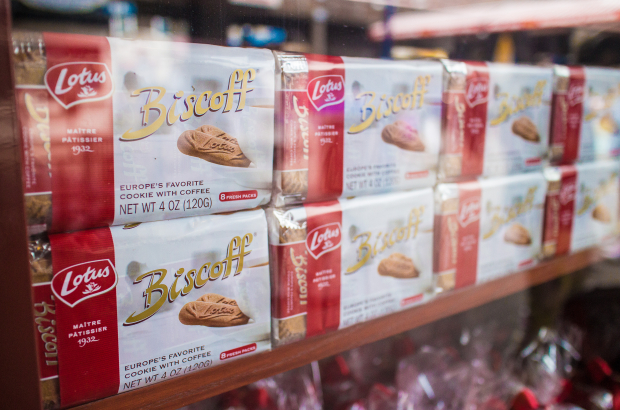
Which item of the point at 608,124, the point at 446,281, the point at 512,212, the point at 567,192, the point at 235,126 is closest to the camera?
the point at 235,126

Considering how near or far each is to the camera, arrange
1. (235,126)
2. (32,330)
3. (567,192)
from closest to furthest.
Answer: (32,330)
(235,126)
(567,192)

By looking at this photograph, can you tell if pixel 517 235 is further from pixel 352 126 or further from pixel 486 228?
pixel 352 126

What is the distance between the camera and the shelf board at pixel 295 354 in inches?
30.1

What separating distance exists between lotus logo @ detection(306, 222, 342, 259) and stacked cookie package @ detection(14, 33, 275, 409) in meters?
0.10

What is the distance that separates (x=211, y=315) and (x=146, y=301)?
0.12 m

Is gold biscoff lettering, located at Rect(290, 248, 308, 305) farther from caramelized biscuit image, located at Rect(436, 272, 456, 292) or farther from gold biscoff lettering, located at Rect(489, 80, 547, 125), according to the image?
gold biscoff lettering, located at Rect(489, 80, 547, 125)

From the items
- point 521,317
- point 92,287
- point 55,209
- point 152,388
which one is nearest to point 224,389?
point 152,388

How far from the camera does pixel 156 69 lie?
2.29 feet

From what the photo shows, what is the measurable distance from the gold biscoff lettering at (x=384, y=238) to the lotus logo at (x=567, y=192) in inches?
21.5

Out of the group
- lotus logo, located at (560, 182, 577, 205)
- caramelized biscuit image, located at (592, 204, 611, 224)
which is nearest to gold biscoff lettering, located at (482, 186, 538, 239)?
lotus logo, located at (560, 182, 577, 205)

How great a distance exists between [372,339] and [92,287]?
23.5 inches

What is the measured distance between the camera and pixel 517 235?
1263 mm

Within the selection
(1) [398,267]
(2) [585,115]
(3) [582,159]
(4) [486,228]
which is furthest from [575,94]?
(1) [398,267]

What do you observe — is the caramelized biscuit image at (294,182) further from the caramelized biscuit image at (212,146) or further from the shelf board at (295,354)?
the shelf board at (295,354)
